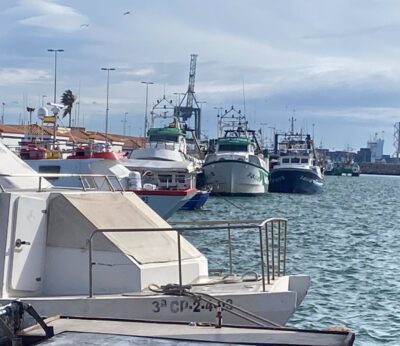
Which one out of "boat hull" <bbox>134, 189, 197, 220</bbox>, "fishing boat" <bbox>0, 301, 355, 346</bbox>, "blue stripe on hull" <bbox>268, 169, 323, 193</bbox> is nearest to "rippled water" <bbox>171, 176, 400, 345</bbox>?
"boat hull" <bbox>134, 189, 197, 220</bbox>

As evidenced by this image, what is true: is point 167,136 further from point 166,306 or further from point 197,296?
point 197,296

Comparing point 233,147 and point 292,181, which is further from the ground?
point 233,147

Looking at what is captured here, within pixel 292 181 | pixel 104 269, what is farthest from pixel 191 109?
pixel 104 269

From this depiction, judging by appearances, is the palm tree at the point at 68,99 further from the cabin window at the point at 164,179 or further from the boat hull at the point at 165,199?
the boat hull at the point at 165,199

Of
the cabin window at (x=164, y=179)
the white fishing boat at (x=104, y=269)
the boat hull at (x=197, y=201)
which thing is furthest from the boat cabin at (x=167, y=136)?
the white fishing boat at (x=104, y=269)

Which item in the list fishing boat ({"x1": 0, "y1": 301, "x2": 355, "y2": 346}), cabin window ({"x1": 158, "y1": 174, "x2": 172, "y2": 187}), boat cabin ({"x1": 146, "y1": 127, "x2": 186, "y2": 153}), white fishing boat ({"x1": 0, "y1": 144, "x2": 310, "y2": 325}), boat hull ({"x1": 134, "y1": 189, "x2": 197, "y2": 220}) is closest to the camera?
fishing boat ({"x1": 0, "y1": 301, "x2": 355, "y2": 346})

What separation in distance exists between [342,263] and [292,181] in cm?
5406

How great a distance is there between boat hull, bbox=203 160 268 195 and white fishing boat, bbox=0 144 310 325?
5176 centimetres

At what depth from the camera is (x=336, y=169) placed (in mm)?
189750

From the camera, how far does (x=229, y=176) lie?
64.4 metres

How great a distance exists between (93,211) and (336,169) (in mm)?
180692

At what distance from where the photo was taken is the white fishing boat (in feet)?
34.3

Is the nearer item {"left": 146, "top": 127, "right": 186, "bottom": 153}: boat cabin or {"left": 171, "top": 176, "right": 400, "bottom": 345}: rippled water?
{"left": 171, "top": 176, "right": 400, "bottom": 345}: rippled water

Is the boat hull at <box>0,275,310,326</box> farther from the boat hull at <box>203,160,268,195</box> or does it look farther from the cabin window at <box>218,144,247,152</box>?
the cabin window at <box>218,144,247,152</box>
